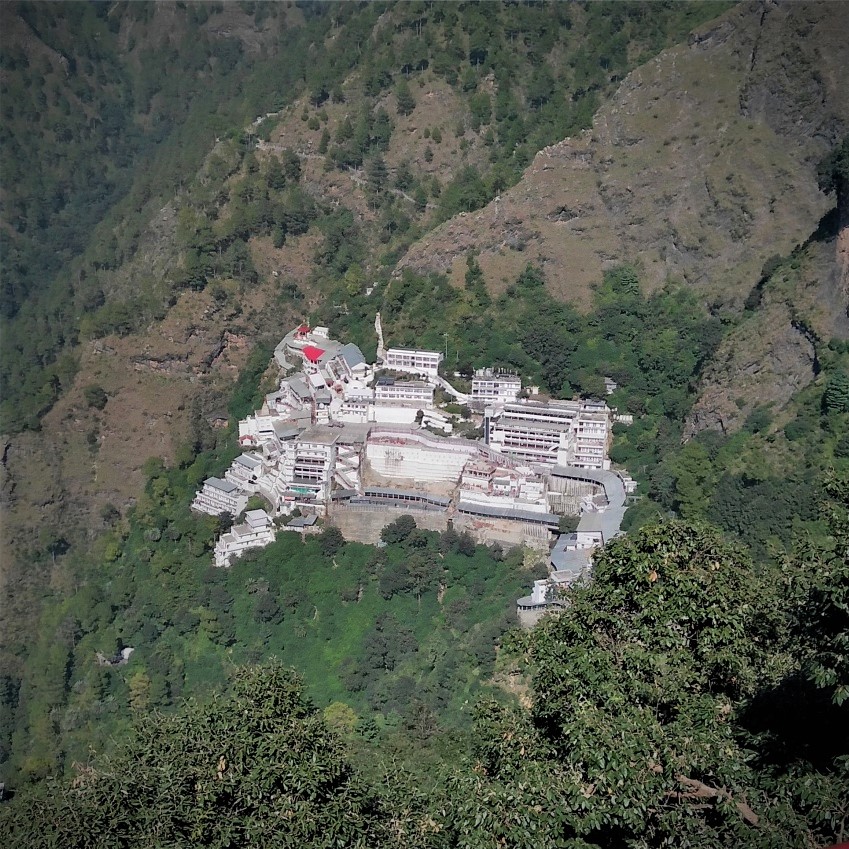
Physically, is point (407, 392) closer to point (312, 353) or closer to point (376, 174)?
point (312, 353)

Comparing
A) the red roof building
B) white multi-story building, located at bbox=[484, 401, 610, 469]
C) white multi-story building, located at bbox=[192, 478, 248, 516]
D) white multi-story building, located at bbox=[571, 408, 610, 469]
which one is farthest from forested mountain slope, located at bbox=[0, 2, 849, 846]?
the red roof building

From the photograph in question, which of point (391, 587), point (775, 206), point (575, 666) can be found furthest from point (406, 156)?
point (575, 666)

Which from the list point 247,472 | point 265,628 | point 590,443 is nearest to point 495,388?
point 590,443

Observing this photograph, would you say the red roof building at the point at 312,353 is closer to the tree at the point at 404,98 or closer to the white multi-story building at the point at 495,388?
the white multi-story building at the point at 495,388

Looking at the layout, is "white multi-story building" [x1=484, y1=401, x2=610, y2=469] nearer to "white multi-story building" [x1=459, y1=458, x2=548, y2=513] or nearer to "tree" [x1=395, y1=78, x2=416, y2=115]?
"white multi-story building" [x1=459, y1=458, x2=548, y2=513]

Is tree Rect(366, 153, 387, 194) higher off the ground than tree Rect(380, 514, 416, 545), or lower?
higher

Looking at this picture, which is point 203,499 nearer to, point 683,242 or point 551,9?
point 683,242
